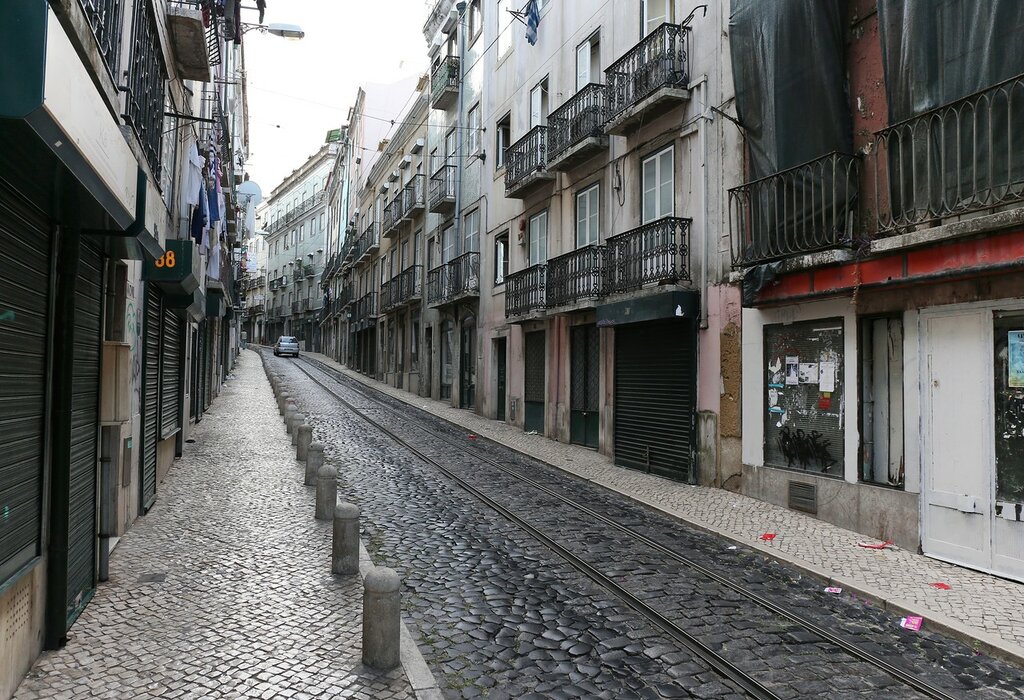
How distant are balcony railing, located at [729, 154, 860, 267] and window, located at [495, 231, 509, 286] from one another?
11.0m

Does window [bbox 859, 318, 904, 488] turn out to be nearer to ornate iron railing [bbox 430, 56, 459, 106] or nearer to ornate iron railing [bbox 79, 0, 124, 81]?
ornate iron railing [bbox 79, 0, 124, 81]

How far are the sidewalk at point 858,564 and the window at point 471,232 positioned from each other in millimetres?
12987

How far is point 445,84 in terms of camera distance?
26469mm

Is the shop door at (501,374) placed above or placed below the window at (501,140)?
below

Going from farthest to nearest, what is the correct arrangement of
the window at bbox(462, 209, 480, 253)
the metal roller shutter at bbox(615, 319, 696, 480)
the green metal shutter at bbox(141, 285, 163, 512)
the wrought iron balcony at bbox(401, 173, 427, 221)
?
the wrought iron balcony at bbox(401, 173, 427, 221) → the window at bbox(462, 209, 480, 253) → the metal roller shutter at bbox(615, 319, 696, 480) → the green metal shutter at bbox(141, 285, 163, 512)

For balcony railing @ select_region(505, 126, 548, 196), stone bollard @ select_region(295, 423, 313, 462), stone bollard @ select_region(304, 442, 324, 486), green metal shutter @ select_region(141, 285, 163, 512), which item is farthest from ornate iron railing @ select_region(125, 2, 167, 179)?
balcony railing @ select_region(505, 126, 548, 196)

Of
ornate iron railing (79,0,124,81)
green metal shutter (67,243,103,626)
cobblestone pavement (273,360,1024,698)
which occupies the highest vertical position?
ornate iron railing (79,0,124,81)

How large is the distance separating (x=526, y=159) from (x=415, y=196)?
13.5 meters

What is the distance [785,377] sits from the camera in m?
9.66

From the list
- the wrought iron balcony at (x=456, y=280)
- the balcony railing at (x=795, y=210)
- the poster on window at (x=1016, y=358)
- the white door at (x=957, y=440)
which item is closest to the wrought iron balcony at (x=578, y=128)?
the balcony railing at (x=795, y=210)

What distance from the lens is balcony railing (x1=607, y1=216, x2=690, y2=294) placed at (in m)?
11.8

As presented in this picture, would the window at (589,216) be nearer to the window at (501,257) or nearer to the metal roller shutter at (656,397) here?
the metal roller shutter at (656,397)

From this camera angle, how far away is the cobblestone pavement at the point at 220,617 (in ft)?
13.2

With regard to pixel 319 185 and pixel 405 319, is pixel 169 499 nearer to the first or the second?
pixel 405 319
